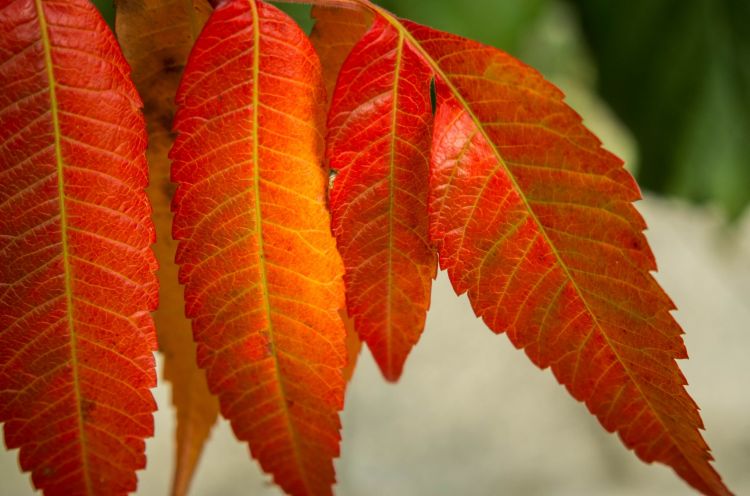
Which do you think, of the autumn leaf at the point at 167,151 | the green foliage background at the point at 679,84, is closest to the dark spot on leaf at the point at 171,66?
the autumn leaf at the point at 167,151

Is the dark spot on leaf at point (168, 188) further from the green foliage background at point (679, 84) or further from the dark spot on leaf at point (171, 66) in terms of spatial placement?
the green foliage background at point (679, 84)

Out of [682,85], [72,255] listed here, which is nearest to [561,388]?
[682,85]

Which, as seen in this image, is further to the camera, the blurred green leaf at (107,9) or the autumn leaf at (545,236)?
the blurred green leaf at (107,9)

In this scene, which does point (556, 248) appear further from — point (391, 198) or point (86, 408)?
point (86, 408)

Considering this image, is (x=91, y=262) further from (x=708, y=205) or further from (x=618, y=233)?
(x=708, y=205)

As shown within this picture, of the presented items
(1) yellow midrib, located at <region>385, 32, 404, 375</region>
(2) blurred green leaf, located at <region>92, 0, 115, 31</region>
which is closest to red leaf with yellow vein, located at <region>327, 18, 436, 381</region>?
(1) yellow midrib, located at <region>385, 32, 404, 375</region>
